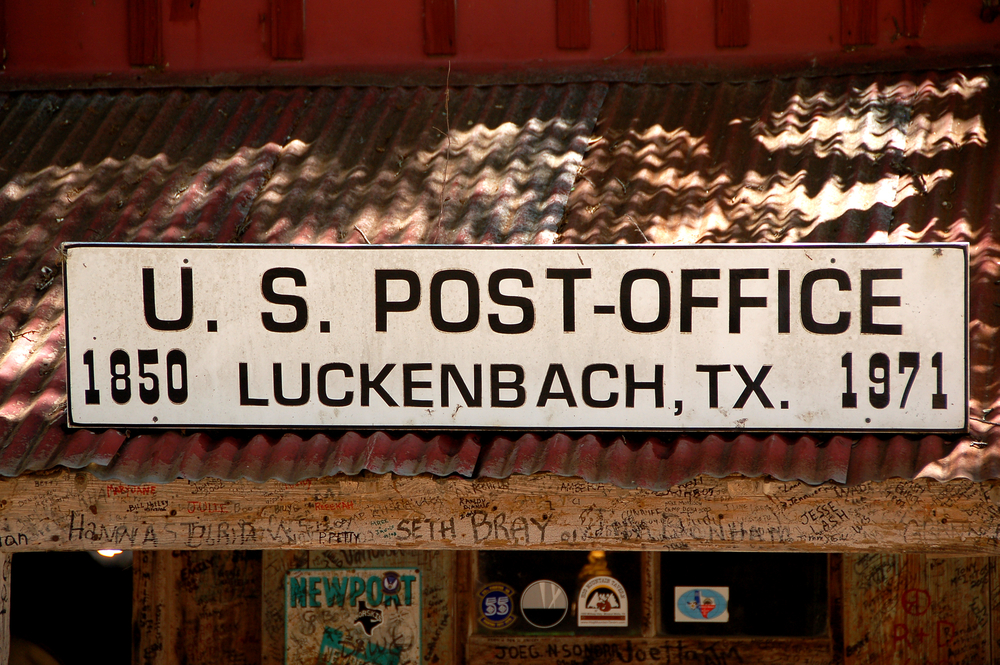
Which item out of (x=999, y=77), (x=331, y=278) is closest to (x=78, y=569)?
(x=331, y=278)

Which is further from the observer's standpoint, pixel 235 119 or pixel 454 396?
pixel 235 119

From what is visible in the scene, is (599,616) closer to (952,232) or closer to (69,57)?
(952,232)

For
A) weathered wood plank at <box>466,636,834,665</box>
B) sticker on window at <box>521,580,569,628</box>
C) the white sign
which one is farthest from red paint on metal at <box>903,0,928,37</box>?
sticker on window at <box>521,580,569,628</box>

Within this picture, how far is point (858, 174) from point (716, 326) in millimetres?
1784

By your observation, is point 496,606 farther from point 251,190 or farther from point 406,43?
point 406,43

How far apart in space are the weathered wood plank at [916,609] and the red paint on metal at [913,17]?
3319mm

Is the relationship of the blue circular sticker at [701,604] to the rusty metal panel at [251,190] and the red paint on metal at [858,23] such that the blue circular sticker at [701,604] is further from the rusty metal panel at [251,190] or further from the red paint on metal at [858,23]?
the red paint on metal at [858,23]

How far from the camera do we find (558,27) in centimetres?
626

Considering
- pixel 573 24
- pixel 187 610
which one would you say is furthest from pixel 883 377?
pixel 187 610

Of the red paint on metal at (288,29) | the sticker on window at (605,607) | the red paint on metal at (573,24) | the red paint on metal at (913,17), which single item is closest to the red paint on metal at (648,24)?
the red paint on metal at (573,24)

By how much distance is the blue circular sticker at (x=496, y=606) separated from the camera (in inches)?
260

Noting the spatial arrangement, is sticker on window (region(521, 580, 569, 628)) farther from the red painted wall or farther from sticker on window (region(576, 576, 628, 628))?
the red painted wall

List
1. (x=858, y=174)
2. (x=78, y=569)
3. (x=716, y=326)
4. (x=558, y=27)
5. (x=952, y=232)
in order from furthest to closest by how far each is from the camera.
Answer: (x=78, y=569) < (x=558, y=27) < (x=858, y=174) < (x=952, y=232) < (x=716, y=326)

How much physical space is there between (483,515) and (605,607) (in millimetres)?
2607
